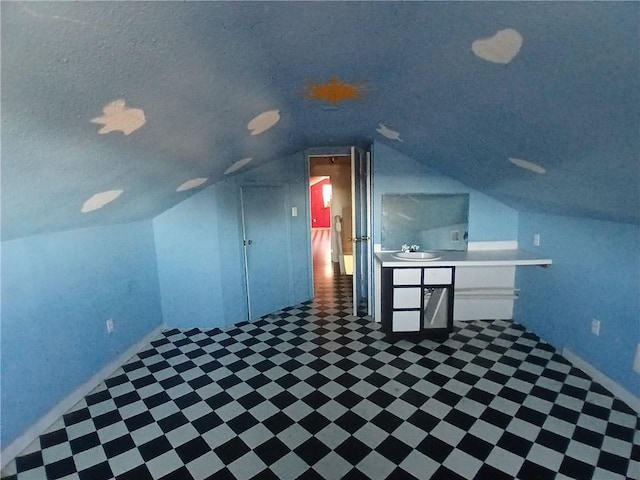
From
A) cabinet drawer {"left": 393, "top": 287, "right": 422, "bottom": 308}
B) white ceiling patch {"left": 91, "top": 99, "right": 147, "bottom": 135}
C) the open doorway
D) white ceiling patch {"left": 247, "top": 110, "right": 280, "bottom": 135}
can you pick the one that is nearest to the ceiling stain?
white ceiling patch {"left": 247, "top": 110, "right": 280, "bottom": 135}

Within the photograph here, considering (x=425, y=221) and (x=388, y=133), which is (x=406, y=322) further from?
(x=388, y=133)

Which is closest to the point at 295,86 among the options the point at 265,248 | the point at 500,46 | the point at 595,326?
the point at 500,46

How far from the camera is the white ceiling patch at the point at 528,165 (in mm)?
1951

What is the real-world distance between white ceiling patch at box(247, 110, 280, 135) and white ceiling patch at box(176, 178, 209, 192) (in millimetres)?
767

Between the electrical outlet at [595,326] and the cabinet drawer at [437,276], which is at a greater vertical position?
the cabinet drawer at [437,276]

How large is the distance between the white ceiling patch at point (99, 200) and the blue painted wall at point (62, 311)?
1.01 ft

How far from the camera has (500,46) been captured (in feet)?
3.61

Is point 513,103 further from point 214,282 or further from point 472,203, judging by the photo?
point 214,282

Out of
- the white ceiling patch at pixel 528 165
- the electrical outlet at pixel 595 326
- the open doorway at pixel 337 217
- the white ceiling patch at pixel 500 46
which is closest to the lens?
the white ceiling patch at pixel 500 46

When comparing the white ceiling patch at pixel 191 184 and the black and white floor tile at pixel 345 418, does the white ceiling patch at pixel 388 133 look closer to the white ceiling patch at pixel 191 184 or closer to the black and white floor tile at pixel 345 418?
the white ceiling patch at pixel 191 184

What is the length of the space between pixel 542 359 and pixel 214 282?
121 inches

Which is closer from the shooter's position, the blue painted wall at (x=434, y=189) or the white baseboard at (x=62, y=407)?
the white baseboard at (x=62, y=407)

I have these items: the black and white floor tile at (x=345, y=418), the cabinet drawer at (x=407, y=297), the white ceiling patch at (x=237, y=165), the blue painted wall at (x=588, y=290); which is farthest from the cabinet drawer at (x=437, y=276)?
the white ceiling patch at (x=237, y=165)

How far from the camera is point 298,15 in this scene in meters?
1.07
